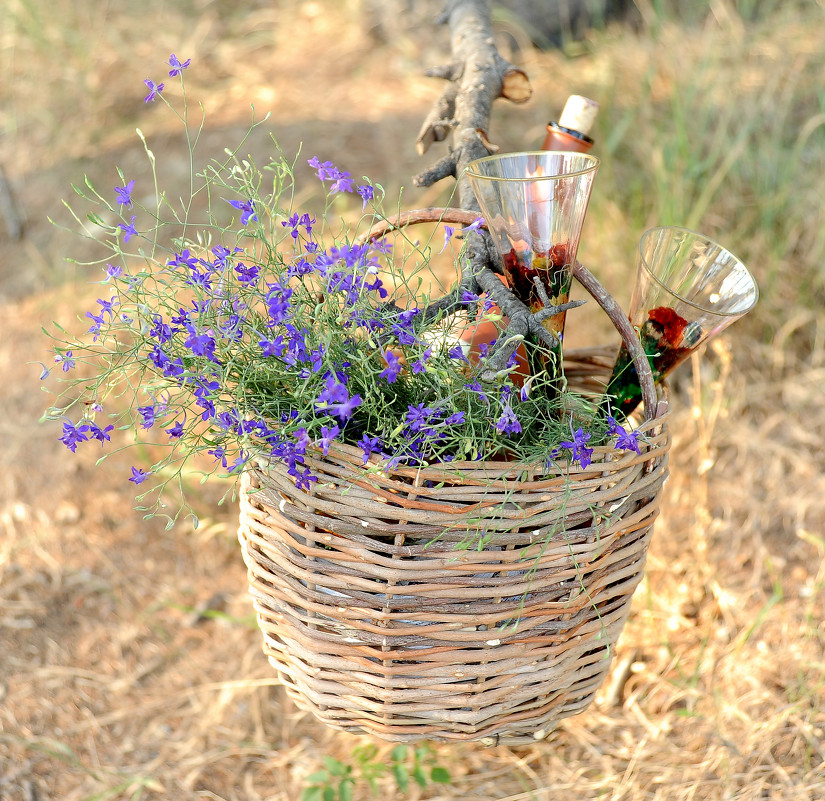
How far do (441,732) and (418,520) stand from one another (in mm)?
335

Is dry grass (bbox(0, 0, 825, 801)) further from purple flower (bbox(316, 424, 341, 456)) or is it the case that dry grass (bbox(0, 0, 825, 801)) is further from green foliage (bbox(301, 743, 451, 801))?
purple flower (bbox(316, 424, 341, 456))

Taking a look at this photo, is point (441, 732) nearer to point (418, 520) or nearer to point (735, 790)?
point (418, 520)

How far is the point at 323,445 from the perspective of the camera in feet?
2.58

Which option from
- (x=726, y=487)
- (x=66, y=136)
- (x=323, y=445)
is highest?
(x=323, y=445)

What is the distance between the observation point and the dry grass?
54.4 inches

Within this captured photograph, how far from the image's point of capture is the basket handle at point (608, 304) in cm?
93

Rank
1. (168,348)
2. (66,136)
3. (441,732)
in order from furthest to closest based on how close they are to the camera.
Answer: (66,136) → (441,732) → (168,348)

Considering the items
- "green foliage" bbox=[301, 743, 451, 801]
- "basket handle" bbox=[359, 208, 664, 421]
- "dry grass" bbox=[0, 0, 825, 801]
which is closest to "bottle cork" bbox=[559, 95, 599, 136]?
"basket handle" bbox=[359, 208, 664, 421]

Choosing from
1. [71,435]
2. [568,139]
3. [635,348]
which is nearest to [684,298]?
[635,348]

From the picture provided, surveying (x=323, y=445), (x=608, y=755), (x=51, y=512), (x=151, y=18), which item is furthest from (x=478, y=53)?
(x=151, y=18)

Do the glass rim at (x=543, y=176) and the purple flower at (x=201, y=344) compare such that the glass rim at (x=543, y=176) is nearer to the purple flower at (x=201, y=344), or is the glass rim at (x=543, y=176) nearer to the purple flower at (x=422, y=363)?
the purple flower at (x=422, y=363)

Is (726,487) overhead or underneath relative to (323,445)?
underneath

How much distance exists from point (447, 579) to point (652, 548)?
3.18ft

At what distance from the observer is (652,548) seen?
1735mm
